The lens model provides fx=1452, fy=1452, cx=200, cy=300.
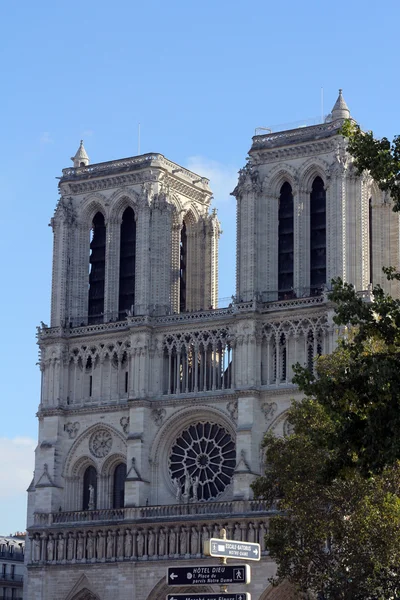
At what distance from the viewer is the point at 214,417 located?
66250mm

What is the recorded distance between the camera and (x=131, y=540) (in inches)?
2576

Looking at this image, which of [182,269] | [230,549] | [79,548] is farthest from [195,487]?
[230,549]

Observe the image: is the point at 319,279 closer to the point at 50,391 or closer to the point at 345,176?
the point at 345,176

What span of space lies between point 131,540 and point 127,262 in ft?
45.2

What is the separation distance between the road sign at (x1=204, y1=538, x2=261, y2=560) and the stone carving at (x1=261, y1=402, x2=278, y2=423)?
3324cm

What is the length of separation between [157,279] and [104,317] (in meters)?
3.44

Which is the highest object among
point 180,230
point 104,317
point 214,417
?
point 180,230

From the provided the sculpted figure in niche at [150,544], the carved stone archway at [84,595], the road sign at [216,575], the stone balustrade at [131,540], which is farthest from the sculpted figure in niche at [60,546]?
the road sign at [216,575]

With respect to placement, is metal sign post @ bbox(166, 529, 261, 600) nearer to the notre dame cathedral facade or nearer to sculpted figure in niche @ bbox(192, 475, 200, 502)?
the notre dame cathedral facade

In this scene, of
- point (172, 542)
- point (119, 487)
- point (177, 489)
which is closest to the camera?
point (172, 542)

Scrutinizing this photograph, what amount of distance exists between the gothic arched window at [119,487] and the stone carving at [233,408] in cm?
631

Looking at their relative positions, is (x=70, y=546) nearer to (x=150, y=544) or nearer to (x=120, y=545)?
(x=120, y=545)

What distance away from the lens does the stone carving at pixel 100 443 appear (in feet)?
225

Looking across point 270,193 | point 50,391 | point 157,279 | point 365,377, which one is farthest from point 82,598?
point 365,377
